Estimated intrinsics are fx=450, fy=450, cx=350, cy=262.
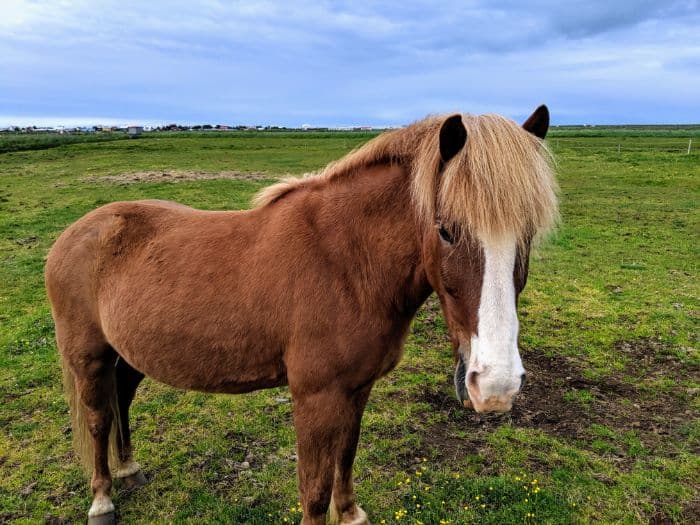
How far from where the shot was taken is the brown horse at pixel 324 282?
180cm

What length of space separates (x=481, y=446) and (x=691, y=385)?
104 inches

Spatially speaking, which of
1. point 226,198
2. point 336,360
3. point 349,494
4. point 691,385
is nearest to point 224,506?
point 349,494

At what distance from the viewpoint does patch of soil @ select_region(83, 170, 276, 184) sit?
20109mm

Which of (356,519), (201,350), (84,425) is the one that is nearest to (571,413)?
(356,519)

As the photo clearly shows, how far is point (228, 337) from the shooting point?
→ 2.55 m

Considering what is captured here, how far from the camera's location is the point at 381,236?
230 cm

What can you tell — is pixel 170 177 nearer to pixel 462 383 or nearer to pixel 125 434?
pixel 125 434

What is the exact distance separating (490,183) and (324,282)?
3.26 feet

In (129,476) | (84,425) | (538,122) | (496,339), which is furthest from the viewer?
(129,476)

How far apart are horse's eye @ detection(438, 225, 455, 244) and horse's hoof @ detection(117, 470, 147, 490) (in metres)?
3.22

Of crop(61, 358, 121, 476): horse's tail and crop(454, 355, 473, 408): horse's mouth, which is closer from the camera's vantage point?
crop(454, 355, 473, 408): horse's mouth

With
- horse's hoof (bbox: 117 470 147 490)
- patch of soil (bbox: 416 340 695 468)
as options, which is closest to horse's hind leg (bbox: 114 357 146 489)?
horse's hoof (bbox: 117 470 147 490)

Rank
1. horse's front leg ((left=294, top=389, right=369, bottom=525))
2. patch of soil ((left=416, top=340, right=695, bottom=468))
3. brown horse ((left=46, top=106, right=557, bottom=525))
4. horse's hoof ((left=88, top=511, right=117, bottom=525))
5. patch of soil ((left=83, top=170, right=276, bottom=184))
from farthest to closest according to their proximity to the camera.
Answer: patch of soil ((left=83, top=170, right=276, bottom=184)) < patch of soil ((left=416, top=340, right=695, bottom=468)) < horse's hoof ((left=88, top=511, right=117, bottom=525)) < horse's front leg ((left=294, top=389, right=369, bottom=525)) < brown horse ((left=46, top=106, right=557, bottom=525))

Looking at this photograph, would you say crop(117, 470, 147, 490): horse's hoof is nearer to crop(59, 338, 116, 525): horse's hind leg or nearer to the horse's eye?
crop(59, 338, 116, 525): horse's hind leg
